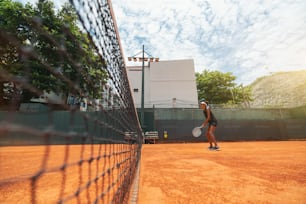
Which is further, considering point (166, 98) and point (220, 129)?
point (166, 98)

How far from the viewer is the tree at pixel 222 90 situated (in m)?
20.6

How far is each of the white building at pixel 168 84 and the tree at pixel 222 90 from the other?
170 inches

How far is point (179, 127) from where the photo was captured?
1248 cm

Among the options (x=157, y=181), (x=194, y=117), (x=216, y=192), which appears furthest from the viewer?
(x=194, y=117)

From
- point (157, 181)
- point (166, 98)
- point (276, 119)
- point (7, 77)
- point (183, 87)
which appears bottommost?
point (157, 181)

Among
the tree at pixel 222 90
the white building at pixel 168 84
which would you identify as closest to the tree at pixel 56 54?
the white building at pixel 168 84

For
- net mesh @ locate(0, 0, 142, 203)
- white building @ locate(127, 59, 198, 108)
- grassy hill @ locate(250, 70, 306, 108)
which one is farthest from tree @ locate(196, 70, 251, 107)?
grassy hill @ locate(250, 70, 306, 108)

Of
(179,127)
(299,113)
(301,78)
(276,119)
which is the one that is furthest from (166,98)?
(301,78)

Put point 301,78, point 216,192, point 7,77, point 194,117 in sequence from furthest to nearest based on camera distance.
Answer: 1. point 301,78
2. point 194,117
3. point 216,192
4. point 7,77

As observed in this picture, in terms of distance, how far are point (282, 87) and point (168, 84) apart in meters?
57.8

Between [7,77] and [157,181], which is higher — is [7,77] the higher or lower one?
the higher one

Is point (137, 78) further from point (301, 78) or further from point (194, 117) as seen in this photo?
point (301, 78)

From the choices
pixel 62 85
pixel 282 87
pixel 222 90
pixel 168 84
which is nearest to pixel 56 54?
pixel 62 85

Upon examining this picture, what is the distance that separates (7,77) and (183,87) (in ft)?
58.2
